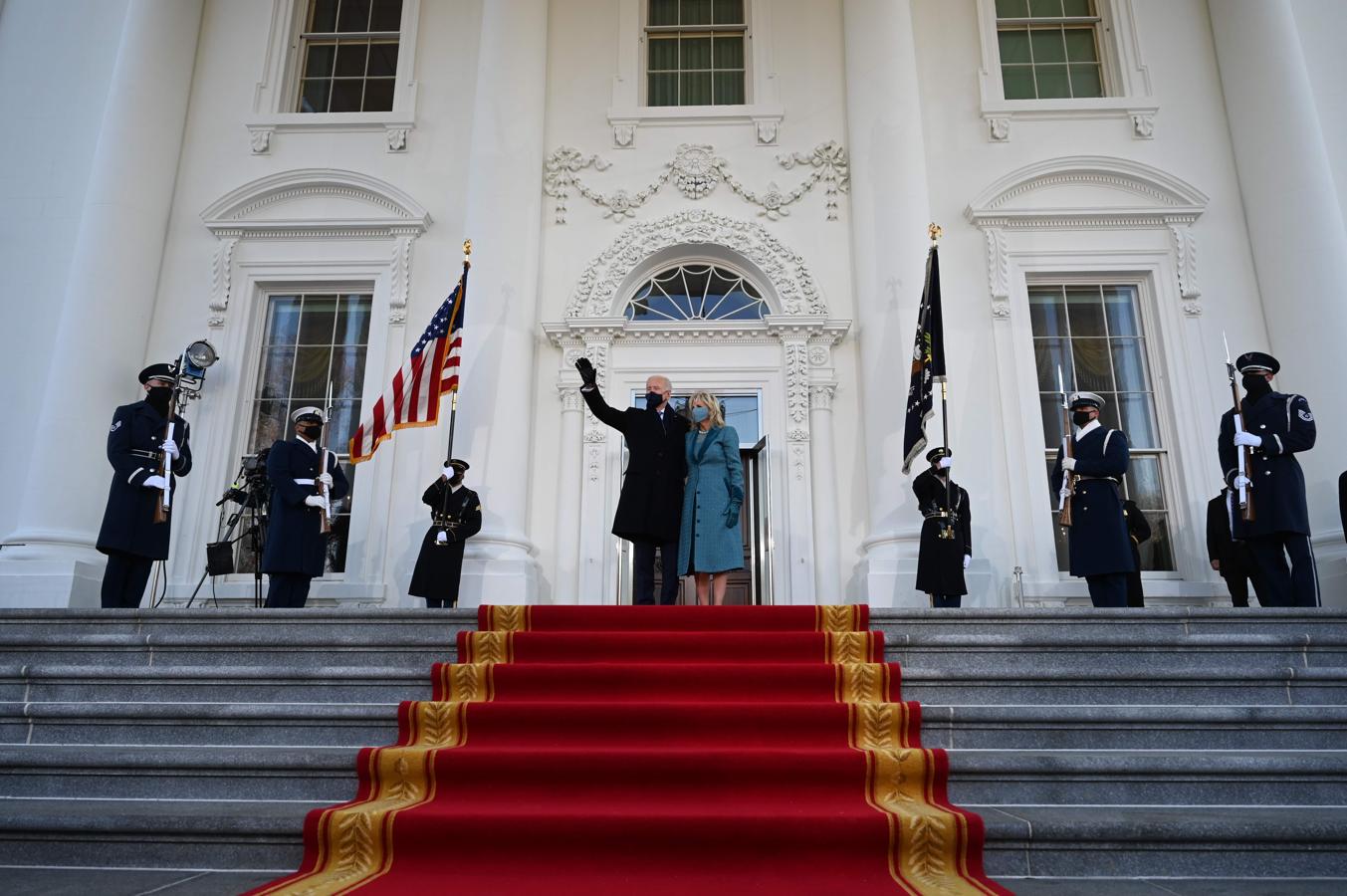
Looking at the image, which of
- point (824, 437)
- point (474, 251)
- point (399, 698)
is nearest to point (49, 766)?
point (399, 698)

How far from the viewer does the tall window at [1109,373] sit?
→ 802 centimetres

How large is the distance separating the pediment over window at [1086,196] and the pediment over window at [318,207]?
5643 mm

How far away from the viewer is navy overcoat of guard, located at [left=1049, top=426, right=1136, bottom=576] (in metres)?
5.95

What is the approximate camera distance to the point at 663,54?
9.80 meters

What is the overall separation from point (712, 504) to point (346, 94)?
667 centimetres

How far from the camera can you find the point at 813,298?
A: 28.1 ft

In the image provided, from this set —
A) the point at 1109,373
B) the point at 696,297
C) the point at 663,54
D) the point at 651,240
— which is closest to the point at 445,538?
the point at 696,297

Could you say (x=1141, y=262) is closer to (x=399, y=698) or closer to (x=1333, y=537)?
(x=1333, y=537)

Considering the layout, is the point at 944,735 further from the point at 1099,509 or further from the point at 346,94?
the point at 346,94

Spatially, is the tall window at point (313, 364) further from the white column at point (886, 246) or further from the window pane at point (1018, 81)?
the window pane at point (1018, 81)

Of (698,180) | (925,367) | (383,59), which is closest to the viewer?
(925,367)

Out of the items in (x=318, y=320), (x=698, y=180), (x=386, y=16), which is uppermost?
(x=386, y=16)

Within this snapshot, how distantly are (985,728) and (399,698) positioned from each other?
110 inches

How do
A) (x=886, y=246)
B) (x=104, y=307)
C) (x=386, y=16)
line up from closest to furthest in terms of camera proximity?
(x=104, y=307) < (x=886, y=246) < (x=386, y=16)
